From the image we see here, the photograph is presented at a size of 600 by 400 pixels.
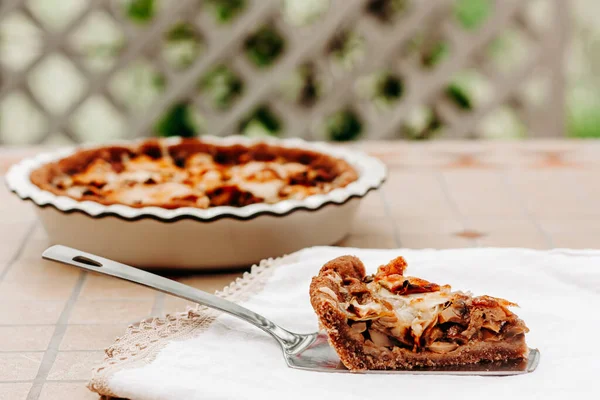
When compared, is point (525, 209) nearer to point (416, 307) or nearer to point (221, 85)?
point (416, 307)

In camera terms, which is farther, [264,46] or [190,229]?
[264,46]

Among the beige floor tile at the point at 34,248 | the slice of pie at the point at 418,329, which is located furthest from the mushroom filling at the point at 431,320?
the beige floor tile at the point at 34,248

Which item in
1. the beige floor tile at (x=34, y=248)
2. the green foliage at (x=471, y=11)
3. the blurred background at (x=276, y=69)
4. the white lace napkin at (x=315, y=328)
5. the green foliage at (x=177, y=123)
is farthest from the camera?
the green foliage at (x=471, y=11)

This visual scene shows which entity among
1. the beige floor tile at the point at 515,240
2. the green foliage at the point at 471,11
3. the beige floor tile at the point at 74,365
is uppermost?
the green foliage at the point at 471,11

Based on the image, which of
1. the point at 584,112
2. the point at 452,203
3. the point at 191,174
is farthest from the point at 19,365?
the point at 584,112

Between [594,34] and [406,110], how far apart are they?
118 centimetres

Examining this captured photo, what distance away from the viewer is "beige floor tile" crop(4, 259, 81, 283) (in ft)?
3.14

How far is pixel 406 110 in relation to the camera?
2.56 metres

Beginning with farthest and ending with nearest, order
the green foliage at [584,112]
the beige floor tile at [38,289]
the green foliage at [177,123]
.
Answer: the green foliage at [584,112] < the green foliage at [177,123] < the beige floor tile at [38,289]

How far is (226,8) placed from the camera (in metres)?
2.61

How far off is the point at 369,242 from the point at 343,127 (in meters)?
1.63

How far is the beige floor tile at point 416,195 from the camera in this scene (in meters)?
1.22

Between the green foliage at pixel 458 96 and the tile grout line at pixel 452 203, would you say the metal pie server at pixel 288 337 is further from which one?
the green foliage at pixel 458 96

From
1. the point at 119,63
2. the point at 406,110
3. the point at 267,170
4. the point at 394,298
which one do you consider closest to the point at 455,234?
the point at 267,170
